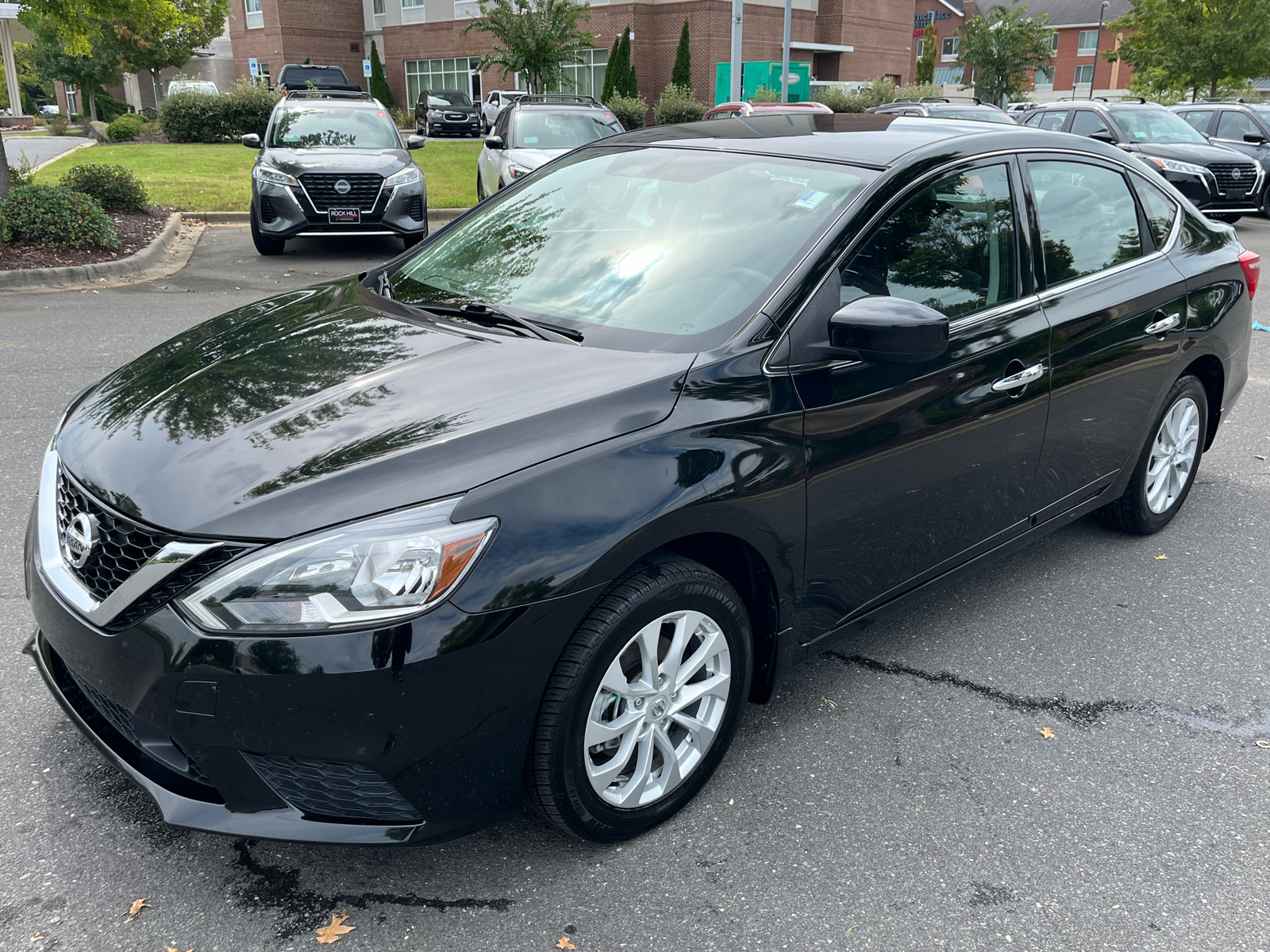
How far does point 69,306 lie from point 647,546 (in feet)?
27.8

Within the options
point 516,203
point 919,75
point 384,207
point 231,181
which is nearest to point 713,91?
point 919,75

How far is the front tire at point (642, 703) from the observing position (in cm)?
235

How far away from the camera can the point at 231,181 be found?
1820cm

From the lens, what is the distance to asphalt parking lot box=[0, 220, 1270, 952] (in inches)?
93.0

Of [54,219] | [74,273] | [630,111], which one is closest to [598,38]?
[630,111]

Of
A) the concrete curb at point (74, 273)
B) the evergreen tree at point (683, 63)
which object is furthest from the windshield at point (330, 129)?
the evergreen tree at point (683, 63)

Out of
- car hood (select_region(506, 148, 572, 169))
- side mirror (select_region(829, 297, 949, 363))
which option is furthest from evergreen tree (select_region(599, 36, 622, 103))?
side mirror (select_region(829, 297, 949, 363))

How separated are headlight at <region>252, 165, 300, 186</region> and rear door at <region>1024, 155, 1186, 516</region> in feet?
31.2

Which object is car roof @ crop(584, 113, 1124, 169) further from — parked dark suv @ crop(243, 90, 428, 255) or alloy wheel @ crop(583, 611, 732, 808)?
parked dark suv @ crop(243, 90, 428, 255)

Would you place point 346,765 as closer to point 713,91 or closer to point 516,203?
point 516,203

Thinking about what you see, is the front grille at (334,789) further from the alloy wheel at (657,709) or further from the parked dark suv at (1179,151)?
the parked dark suv at (1179,151)

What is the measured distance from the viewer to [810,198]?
312cm

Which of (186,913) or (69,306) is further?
(69,306)

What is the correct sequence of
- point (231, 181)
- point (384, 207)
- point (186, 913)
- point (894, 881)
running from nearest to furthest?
point (186, 913) → point (894, 881) → point (384, 207) → point (231, 181)
